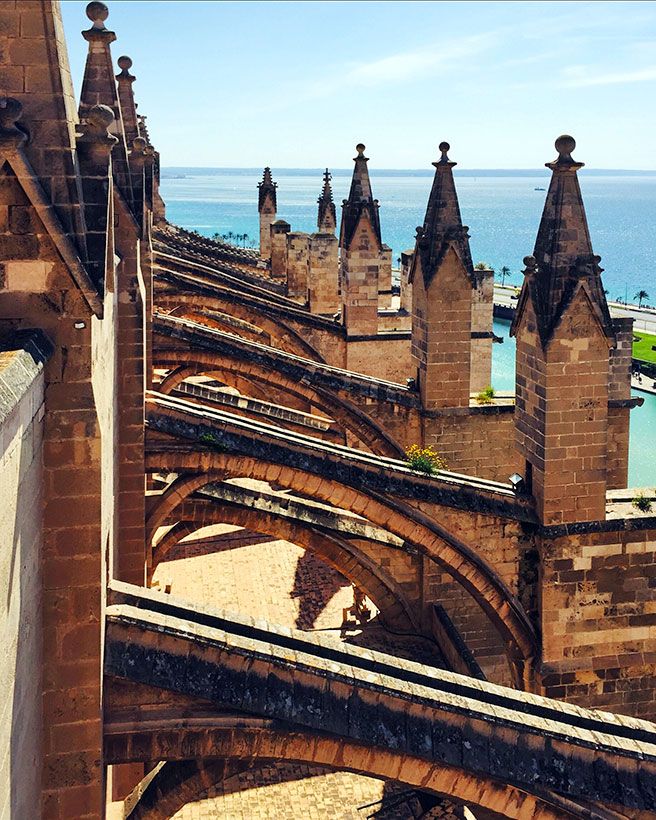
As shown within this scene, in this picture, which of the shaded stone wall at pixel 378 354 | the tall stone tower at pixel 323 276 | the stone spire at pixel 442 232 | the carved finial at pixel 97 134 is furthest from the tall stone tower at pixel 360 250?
the carved finial at pixel 97 134

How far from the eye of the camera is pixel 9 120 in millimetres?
6086

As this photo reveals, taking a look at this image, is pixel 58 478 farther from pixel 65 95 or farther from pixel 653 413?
pixel 653 413

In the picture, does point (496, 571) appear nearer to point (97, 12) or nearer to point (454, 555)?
point (454, 555)

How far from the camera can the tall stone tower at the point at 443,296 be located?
17016 mm

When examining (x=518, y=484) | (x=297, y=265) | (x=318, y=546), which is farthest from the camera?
(x=297, y=265)

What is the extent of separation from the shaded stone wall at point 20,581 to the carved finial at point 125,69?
30.0ft

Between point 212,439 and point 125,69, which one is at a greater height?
point 125,69

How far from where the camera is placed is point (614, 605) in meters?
12.9

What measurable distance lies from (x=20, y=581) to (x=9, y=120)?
2.75m

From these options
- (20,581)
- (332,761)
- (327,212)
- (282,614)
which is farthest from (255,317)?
(20,581)

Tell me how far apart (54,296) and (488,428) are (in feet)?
39.9

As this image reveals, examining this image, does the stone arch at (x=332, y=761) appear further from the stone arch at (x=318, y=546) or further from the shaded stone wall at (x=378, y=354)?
the shaded stone wall at (x=378, y=354)

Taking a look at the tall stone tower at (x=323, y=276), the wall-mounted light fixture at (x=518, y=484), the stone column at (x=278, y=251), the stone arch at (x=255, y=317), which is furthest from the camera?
the stone column at (x=278, y=251)

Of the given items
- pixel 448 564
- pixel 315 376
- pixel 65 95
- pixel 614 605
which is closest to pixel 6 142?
pixel 65 95
